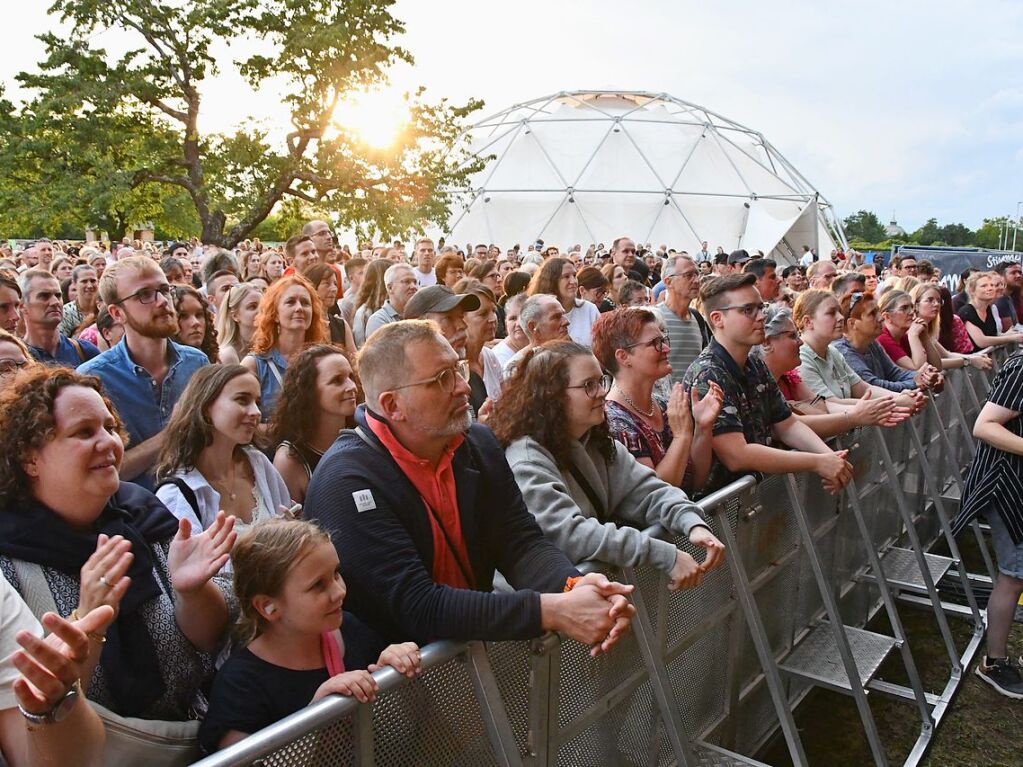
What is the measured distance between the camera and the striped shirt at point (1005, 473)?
181 inches

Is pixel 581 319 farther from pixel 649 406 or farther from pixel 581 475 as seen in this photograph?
pixel 581 475

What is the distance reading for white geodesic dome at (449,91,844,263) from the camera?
37125 millimetres

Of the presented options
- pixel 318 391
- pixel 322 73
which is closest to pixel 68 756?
pixel 318 391

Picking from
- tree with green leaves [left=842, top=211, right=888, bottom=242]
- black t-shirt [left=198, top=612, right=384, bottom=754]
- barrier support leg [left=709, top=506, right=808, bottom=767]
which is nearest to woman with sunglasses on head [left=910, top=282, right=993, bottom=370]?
barrier support leg [left=709, top=506, right=808, bottom=767]

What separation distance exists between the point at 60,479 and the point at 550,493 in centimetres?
155

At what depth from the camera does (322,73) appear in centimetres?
2186

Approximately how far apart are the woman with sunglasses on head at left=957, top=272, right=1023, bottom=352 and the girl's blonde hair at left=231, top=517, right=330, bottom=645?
9142mm

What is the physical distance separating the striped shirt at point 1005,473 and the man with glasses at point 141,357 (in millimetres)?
4671

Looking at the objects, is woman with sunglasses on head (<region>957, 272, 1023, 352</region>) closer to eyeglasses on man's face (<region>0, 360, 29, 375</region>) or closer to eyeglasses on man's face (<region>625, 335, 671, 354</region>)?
eyeglasses on man's face (<region>625, 335, 671, 354</region>)

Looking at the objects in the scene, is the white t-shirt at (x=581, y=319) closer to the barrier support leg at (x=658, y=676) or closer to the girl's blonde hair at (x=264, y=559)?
the barrier support leg at (x=658, y=676)

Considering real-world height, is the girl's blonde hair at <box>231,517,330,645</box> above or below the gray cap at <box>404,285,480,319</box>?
below

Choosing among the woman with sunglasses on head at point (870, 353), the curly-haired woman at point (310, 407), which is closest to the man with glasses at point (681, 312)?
the woman with sunglasses on head at point (870, 353)

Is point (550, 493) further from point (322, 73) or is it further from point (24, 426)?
point (322, 73)

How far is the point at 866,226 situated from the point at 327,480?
101 meters
